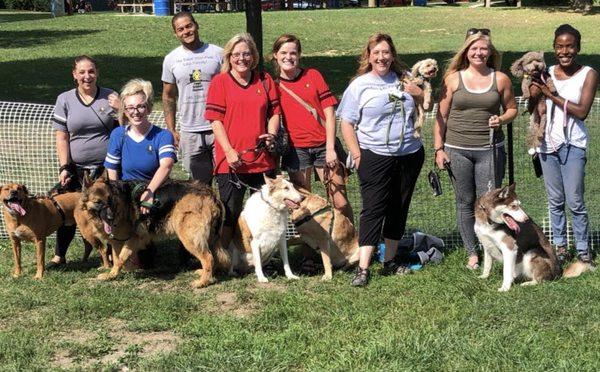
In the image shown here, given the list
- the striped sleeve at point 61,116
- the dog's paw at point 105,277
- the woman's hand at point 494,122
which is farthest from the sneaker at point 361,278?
the striped sleeve at point 61,116

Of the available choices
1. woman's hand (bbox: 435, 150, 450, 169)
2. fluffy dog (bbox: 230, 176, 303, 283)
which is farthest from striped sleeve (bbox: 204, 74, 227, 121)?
woman's hand (bbox: 435, 150, 450, 169)

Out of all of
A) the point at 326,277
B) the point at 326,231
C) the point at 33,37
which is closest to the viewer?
the point at 326,277

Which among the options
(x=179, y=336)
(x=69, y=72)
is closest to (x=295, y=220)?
(x=179, y=336)

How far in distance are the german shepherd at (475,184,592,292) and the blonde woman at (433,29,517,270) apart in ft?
1.02

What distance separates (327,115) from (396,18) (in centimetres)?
3440

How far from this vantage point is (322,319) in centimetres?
491

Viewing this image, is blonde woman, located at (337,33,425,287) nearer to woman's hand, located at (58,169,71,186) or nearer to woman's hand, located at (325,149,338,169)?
woman's hand, located at (325,149,338,169)

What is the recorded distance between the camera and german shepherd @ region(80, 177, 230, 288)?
18.5 ft

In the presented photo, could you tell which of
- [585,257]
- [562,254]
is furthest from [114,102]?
[585,257]

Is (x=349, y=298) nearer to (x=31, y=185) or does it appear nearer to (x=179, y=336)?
(x=179, y=336)

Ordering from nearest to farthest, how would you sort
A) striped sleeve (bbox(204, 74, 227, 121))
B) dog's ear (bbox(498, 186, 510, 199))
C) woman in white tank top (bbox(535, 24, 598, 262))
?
dog's ear (bbox(498, 186, 510, 199)), woman in white tank top (bbox(535, 24, 598, 262)), striped sleeve (bbox(204, 74, 227, 121))

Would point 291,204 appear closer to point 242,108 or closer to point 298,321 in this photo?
point 242,108

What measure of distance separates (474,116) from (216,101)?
200 centimetres

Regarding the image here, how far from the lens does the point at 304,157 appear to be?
580 cm
